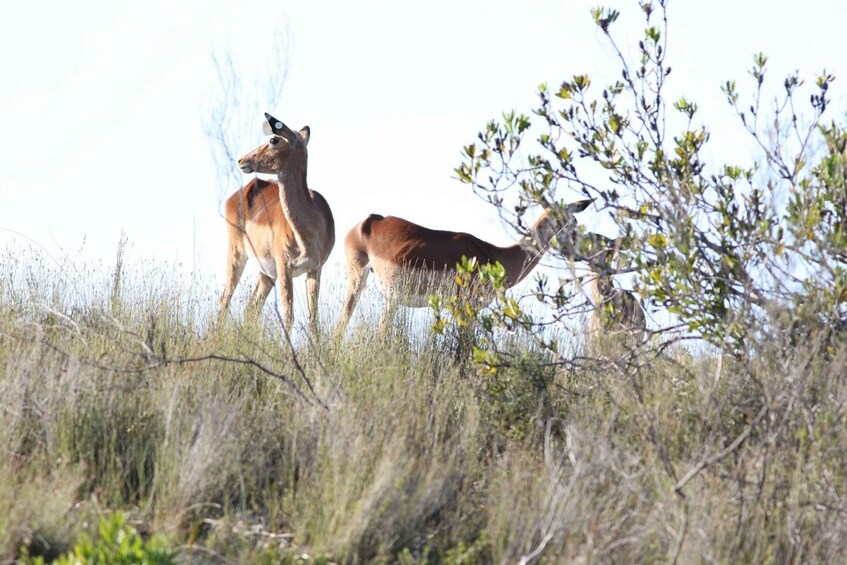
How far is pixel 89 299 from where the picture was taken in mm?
11039

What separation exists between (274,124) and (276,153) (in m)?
0.38

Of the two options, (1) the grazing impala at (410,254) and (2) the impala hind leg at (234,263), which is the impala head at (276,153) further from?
(2) the impala hind leg at (234,263)

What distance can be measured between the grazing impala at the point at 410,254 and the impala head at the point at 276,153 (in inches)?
42.8

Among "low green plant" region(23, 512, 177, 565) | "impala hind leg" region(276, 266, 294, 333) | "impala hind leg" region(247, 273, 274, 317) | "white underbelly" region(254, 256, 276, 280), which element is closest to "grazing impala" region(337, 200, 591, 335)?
"impala hind leg" region(276, 266, 294, 333)

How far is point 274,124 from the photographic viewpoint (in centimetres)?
1213

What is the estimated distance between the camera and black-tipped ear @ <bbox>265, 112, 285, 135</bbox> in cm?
1212

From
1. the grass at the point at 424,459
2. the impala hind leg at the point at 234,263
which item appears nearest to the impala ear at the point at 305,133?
the impala hind leg at the point at 234,263

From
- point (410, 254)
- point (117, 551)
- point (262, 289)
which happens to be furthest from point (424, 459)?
point (262, 289)

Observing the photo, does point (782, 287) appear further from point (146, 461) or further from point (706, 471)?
point (146, 461)

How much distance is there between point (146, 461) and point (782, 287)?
12.7ft

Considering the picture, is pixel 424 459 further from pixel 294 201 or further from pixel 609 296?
pixel 294 201

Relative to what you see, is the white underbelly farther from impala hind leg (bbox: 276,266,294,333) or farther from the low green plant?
the low green plant

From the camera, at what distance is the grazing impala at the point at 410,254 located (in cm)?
1212

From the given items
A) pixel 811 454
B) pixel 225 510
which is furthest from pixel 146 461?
pixel 811 454
